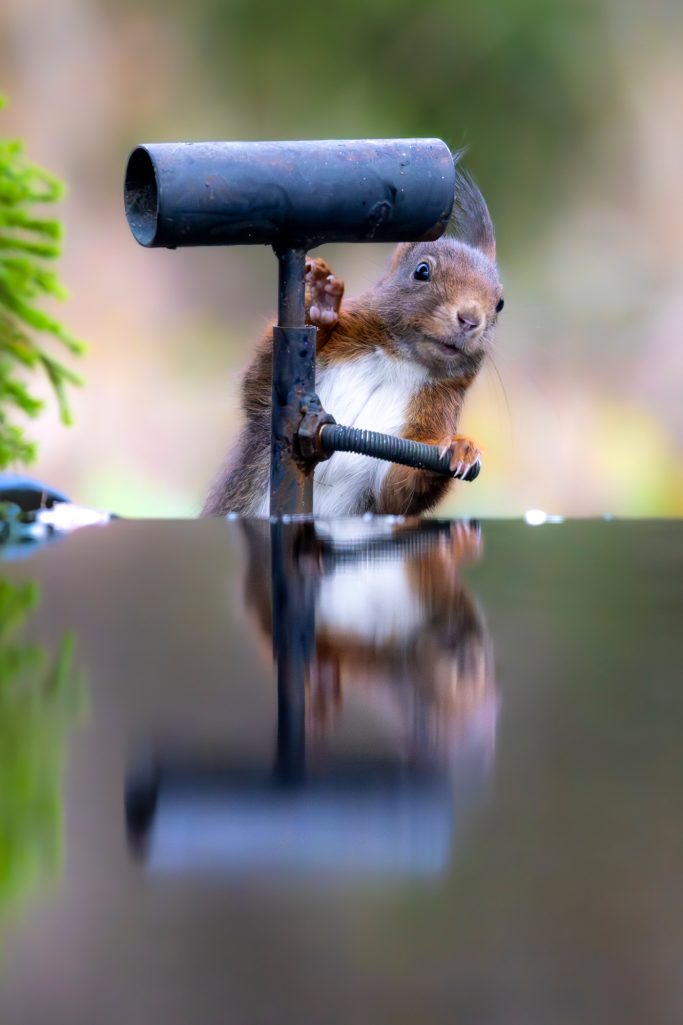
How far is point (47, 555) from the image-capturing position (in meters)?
0.85

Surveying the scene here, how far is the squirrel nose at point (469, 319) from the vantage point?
5.67 feet

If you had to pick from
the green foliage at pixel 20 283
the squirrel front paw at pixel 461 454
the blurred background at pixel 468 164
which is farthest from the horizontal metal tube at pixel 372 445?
the blurred background at pixel 468 164

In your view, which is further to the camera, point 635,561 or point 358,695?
point 635,561

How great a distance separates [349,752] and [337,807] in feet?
0.17

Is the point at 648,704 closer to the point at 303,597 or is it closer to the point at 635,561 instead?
the point at 303,597

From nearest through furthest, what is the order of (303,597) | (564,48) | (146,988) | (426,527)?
(146,988) < (303,597) < (426,527) < (564,48)

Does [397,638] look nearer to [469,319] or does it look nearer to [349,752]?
[349,752]

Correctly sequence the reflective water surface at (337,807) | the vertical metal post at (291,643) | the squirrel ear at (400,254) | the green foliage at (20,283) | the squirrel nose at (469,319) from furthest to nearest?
1. the green foliage at (20,283)
2. the squirrel ear at (400,254)
3. the squirrel nose at (469,319)
4. the vertical metal post at (291,643)
5. the reflective water surface at (337,807)

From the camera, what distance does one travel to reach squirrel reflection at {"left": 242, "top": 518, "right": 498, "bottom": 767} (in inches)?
17.0

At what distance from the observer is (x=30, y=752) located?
15.3 inches

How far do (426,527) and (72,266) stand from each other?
269 cm

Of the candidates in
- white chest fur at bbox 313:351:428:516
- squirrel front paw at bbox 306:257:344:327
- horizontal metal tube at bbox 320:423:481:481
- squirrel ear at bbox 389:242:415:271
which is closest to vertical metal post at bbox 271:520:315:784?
horizontal metal tube at bbox 320:423:481:481

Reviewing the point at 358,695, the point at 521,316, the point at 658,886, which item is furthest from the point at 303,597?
the point at 521,316

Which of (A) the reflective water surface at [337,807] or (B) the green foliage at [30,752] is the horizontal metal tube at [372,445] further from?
(B) the green foliage at [30,752]
